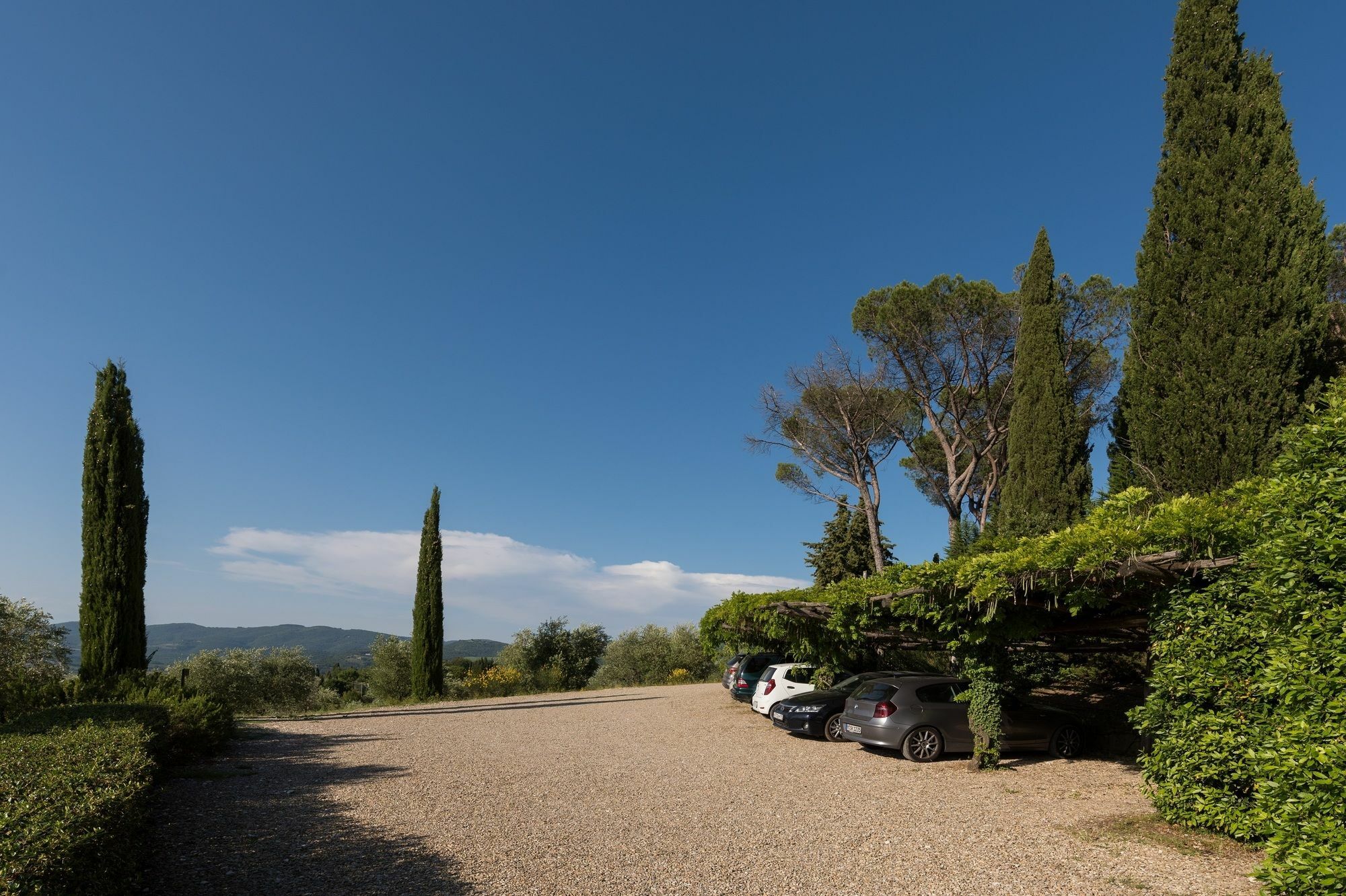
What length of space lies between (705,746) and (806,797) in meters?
4.39

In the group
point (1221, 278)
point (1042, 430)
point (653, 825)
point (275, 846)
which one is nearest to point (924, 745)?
point (653, 825)

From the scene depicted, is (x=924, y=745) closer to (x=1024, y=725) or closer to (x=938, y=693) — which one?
(x=938, y=693)

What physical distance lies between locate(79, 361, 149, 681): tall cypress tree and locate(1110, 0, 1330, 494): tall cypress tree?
19.6 meters

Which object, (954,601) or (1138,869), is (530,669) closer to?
(954,601)

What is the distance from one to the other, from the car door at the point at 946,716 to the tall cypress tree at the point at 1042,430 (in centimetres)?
795

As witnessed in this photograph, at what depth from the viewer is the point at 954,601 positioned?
30.8ft

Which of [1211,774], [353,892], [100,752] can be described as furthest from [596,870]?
[1211,774]

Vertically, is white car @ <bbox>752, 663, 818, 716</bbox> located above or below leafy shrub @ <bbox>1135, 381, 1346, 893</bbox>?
below

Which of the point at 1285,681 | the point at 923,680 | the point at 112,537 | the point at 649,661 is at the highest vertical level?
the point at 112,537

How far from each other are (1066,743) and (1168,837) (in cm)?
522

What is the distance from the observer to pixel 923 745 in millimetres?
10727

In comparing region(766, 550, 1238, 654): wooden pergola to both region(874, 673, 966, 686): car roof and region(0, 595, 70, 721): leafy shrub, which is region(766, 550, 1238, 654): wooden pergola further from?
region(0, 595, 70, 721): leafy shrub

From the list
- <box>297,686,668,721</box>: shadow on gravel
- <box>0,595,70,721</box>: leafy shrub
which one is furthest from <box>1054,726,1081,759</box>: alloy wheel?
<box>0,595,70,721</box>: leafy shrub

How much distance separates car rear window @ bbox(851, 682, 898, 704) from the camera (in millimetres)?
10984
